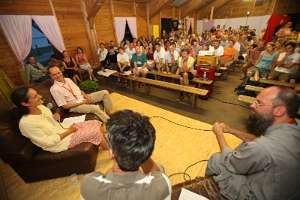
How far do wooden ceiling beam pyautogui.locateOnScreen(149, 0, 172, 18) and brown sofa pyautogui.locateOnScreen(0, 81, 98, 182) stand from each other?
8058 millimetres

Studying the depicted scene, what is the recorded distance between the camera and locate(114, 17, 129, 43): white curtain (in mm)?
6820

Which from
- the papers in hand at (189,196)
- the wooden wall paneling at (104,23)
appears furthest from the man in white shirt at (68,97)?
Answer: the wooden wall paneling at (104,23)

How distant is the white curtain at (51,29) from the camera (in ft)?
15.5

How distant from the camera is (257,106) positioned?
3.77 ft

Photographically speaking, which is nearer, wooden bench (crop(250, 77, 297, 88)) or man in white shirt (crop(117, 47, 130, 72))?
wooden bench (crop(250, 77, 297, 88))

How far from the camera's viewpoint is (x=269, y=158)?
860 millimetres

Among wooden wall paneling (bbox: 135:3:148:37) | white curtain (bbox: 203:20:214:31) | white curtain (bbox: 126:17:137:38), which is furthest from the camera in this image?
white curtain (bbox: 203:20:214:31)

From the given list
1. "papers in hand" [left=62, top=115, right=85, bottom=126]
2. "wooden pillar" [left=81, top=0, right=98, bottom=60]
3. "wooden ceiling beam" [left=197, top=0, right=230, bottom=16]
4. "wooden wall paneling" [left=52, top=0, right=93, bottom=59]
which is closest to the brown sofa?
"papers in hand" [left=62, top=115, right=85, bottom=126]

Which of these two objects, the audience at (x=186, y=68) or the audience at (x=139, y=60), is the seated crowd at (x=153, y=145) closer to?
the audience at (x=186, y=68)

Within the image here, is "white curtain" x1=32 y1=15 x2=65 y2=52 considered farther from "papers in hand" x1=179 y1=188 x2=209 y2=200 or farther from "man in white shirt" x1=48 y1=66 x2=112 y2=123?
"papers in hand" x1=179 y1=188 x2=209 y2=200

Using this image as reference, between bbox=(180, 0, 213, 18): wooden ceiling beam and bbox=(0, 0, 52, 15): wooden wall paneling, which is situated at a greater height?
bbox=(180, 0, 213, 18): wooden ceiling beam

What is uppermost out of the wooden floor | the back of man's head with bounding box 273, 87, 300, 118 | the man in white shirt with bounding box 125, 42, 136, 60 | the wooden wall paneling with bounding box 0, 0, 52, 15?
the wooden wall paneling with bounding box 0, 0, 52, 15

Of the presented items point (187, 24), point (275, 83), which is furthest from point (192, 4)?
point (275, 83)

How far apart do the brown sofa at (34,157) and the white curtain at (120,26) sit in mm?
6166
